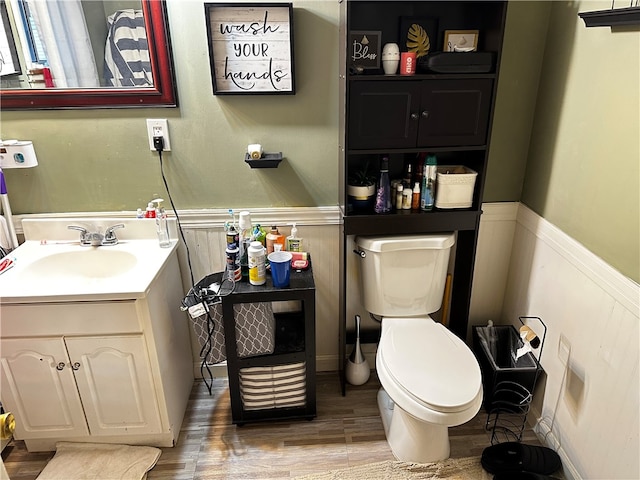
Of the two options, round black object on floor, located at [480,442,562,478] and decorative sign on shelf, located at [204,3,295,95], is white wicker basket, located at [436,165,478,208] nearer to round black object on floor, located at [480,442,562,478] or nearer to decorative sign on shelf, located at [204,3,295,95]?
decorative sign on shelf, located at [204,3,295,95]

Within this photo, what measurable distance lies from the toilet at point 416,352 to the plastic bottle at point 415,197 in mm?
128

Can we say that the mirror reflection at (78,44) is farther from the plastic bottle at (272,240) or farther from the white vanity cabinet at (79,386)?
the white vanity cabinet at (79,386)

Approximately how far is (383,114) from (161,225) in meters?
0.98

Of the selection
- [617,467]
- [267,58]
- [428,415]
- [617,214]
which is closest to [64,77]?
[267,58]

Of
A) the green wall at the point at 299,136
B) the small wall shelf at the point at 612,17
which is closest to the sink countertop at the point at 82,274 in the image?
the green wall at the point at 299,136

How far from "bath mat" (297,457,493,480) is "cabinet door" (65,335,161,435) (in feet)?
2.16

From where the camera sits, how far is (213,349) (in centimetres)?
184

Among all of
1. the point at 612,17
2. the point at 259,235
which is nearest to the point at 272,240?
the point at 259,235

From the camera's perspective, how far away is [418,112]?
1.63 meters

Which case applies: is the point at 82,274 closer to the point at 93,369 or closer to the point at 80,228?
the point at 80,228

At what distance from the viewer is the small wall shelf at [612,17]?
3.98 ft

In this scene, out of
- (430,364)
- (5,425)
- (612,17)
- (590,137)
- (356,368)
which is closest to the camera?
(5,425)

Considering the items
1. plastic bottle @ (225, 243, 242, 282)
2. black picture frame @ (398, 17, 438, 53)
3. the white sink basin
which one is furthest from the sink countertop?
black picture frame @ (398, 17, 438, 53)

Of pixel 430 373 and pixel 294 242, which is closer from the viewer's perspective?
pixel 430 373
